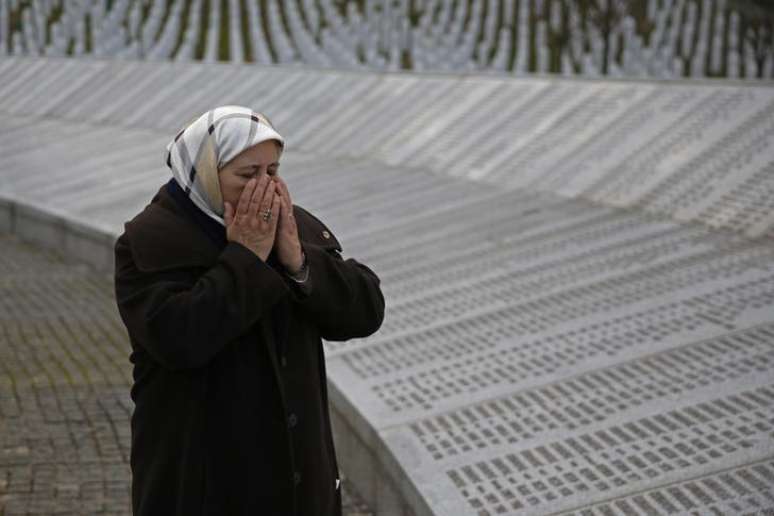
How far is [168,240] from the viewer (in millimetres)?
2568

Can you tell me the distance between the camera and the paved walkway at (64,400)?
4957mm

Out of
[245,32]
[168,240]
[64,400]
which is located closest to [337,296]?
[168,240]

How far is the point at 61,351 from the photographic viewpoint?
23.8ft

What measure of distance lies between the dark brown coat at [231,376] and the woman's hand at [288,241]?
0.12 ft

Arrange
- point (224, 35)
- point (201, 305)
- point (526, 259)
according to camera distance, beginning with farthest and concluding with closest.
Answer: point (224, 35) < point (526, 259) < point (201, 305)

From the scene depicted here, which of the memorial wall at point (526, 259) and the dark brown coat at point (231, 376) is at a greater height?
the dark brown coat at point (231, 376)

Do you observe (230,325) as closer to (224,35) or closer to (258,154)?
(258,154)

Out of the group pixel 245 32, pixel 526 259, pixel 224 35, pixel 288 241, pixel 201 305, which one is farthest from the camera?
pixel 245 32

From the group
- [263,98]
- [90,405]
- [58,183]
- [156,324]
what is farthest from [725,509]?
[263,98]

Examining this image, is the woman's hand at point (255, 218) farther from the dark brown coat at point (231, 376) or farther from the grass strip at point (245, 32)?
the grass strip at point (245, 32)

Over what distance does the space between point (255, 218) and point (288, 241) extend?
4.4 inches

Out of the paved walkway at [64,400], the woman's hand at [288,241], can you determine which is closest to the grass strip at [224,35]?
the paved walkway at [64,400]

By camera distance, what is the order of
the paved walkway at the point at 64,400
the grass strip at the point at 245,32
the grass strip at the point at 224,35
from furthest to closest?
the grass strip at the point at 245,32 < the grass strip at the point at 224,35 < the paved walkway at the point at 64,400

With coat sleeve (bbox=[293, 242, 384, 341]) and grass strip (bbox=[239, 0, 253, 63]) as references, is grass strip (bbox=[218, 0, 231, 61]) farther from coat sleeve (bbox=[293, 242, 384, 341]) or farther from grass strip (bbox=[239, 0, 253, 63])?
coat sleeve (bbox=[293, 242, 384, 341])
